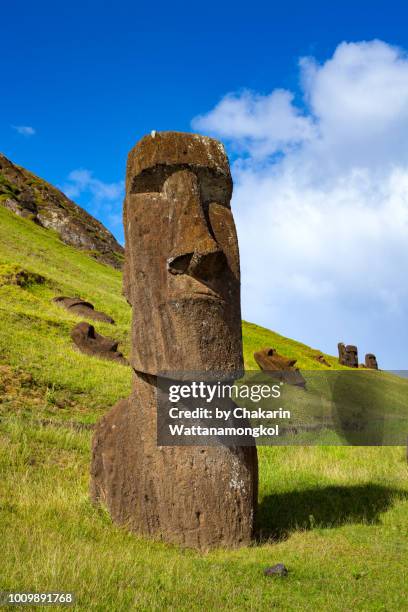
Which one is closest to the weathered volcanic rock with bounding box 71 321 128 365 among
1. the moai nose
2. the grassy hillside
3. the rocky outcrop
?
the grassy hillside

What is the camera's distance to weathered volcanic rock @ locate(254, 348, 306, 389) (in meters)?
22.1

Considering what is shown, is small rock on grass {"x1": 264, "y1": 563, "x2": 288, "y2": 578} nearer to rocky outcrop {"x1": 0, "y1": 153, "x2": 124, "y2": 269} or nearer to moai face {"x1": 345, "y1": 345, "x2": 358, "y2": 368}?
moai face {"x1": 345, "y1": 345, "x2": 358, "y2": 368}

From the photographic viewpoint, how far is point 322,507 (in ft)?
22.9

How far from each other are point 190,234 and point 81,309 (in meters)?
22.2

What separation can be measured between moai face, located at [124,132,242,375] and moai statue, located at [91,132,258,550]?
0.01m

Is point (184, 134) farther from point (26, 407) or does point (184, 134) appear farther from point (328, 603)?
point (26, 407)

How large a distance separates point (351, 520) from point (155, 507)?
222cm

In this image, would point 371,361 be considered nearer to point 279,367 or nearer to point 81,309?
point 279,367

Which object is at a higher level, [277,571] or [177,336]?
[177,336]

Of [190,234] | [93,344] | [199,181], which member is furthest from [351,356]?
[190,234]

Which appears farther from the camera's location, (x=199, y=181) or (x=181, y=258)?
(x=199, y=181)

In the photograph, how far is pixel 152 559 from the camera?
16.0 ft

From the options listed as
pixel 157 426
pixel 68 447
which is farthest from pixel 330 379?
pixel 157 426

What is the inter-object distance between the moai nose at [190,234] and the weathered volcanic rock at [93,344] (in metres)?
13.2
